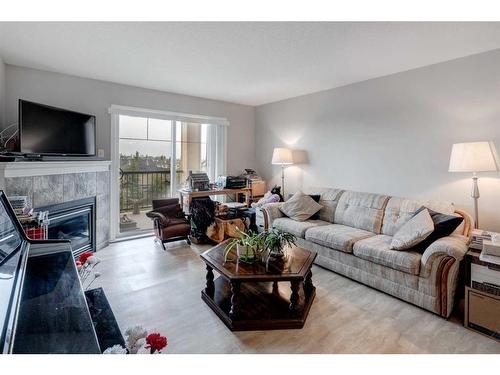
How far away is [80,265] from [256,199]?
3.75 m

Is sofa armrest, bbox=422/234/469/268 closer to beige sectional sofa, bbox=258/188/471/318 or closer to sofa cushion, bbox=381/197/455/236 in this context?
beige sectional sofa, bbox=258/188/471/318

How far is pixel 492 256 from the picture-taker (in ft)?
6.65

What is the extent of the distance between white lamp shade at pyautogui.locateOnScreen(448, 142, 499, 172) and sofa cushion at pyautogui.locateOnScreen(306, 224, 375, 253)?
1141 millimetres

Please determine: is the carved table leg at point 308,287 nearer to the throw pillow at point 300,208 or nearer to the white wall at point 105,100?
the throw pillow at point 300,208

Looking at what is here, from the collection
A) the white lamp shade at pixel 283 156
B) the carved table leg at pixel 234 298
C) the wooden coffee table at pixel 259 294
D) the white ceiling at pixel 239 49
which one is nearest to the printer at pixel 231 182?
the white lamp shade at pixel 283 156

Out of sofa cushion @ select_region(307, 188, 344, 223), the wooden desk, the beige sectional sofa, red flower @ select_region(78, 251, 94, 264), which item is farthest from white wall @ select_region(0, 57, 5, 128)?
sofa cushion @ select_region(307, 188, 344, 223)

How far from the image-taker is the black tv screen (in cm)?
283

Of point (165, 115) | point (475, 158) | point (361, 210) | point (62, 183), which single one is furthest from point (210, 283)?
point (165, 115)

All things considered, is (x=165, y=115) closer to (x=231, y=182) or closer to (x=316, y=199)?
(x=231, y=182)

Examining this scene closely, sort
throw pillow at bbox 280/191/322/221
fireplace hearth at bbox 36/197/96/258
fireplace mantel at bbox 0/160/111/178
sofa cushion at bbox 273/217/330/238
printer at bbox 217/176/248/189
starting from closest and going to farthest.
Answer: fireplace mantel at bbox 0/160/111/178, fireplace hearth at bbox 36/197/96/258, sofa cushion at bbox 273/217/330/238, throw pillow at bbox 280/191/322/221, printer at bbox 217/176/248/189

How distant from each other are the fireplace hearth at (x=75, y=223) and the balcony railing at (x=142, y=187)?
684 mm

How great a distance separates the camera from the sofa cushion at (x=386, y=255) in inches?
92.4
